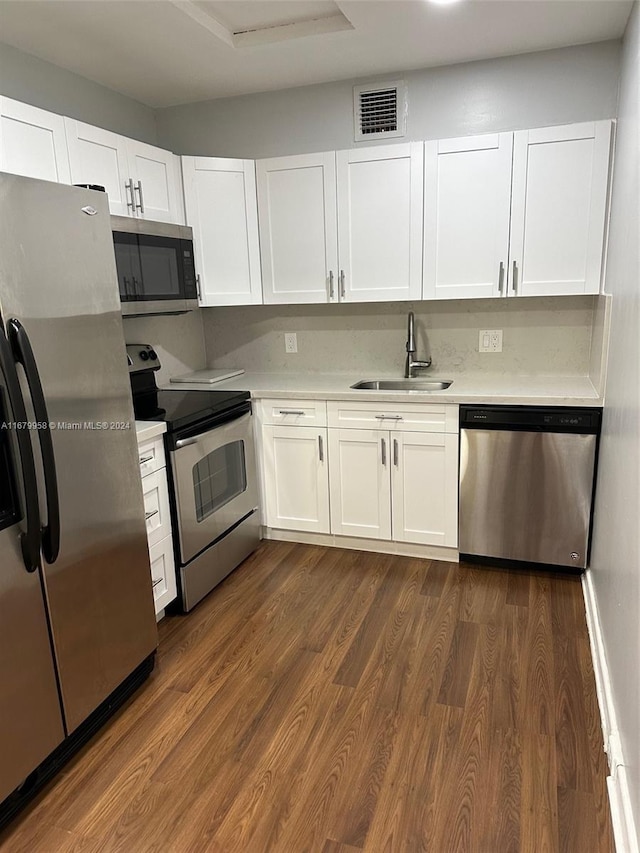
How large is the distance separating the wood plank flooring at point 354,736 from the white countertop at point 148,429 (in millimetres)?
893

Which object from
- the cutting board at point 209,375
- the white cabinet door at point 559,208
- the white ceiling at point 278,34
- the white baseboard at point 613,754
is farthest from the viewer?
the cutting board at point 209,375

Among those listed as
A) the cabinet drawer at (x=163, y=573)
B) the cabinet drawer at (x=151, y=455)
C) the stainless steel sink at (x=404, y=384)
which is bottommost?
the cabinet drawer at (x=163, y=573)

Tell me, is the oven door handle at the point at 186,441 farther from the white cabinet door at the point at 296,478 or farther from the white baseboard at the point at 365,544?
the white baseboard at the point at 365,544

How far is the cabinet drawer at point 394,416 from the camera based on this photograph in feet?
9.78

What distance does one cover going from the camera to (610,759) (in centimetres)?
177

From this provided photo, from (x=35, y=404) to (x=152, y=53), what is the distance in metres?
1.99

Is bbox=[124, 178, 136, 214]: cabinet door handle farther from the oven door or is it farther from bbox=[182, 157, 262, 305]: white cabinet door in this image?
the oven door

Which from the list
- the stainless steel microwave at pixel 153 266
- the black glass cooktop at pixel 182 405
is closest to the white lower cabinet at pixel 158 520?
the black glass cooktop at pixel 182 405

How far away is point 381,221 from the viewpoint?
124 inches

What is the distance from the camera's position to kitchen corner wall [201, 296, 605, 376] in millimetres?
3229

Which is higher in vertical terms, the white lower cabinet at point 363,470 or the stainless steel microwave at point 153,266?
the stainless steel microwave at point 153,266

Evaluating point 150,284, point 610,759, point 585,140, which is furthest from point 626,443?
point 150,284

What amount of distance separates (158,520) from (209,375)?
1.34 meters

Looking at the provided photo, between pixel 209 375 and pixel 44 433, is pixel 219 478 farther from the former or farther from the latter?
pixel 44 433
